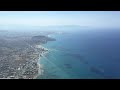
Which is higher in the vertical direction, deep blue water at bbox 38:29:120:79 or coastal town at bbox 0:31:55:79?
coastal town at bbox 0:31:55:79

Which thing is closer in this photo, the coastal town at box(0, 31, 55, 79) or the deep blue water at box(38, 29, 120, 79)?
the coastal town at box(0, 31, 55, 79)

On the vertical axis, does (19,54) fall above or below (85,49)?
above

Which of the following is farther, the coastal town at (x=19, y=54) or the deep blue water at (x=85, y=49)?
the deep blue water at (x=85, y=49)

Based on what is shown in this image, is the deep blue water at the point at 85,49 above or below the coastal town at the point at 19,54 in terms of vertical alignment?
below

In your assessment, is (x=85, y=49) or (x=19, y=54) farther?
(x=85, y=49)
